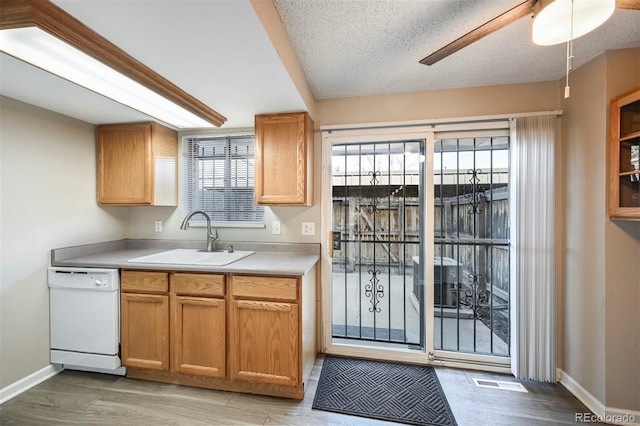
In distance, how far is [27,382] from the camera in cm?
189

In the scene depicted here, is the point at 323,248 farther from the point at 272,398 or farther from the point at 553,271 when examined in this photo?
the point at 553,271

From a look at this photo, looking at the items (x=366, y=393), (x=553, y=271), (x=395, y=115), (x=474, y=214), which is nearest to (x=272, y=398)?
(x=366, y=393)

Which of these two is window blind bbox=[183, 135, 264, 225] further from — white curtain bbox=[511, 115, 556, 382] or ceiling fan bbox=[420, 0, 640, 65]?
white curtain bbox=[511, 115, 556, 382]

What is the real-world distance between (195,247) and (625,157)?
134 inches

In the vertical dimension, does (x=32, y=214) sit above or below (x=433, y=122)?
below

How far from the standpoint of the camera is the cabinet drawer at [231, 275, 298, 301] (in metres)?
1.77

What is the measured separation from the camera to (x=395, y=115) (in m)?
2.29

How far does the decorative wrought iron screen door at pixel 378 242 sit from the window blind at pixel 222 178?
2.88 feet

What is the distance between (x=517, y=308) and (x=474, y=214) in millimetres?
813

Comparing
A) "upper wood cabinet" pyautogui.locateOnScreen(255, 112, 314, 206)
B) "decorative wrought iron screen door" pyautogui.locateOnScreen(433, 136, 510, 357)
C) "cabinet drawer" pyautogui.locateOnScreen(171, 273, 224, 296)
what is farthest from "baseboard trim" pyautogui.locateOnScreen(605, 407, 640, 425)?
"cabinet drawer" pyautogui.locateOnScreen(171, 273, 224, 296)

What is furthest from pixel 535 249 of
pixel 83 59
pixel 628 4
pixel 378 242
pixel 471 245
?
pixel 83 59

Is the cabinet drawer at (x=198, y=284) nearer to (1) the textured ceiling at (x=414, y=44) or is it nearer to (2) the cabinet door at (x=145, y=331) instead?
(2) the cabinet door at (x=145, y=331)

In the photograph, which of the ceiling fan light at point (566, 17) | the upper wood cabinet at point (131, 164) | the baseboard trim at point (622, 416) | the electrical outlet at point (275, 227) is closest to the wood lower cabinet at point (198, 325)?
the electrical outlet at point (275, 227)

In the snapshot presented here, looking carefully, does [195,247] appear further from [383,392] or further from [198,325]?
[383,392]
